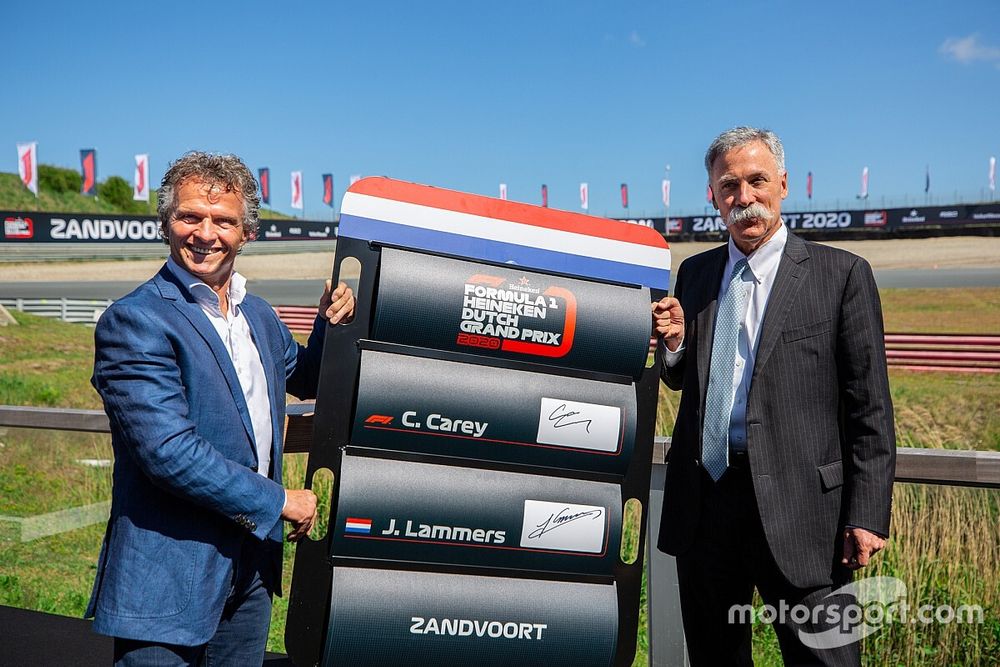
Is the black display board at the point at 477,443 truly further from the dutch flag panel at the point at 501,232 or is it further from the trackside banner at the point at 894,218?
the trackside banner at the point at 894,218

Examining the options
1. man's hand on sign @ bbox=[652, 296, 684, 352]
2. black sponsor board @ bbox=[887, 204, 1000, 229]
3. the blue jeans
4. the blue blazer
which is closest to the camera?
the blue blazer

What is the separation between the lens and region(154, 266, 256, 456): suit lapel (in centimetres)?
192

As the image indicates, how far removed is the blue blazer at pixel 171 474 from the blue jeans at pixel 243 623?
83mm

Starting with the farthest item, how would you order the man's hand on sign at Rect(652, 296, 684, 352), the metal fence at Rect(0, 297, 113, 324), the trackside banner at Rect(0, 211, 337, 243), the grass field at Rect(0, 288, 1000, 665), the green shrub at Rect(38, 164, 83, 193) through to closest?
the green shrub at Rect(38, 164, 83, 193)
the trackside banner at Rect(0, 211, 337, 243)
the metal fence at Rect(0, 297, 113, 324)
the grass field at Rect(0, 288, 1000, 665)
the man's hand on sign at Rect(652, 296, 684, 352)

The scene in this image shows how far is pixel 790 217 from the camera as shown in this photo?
42438mm

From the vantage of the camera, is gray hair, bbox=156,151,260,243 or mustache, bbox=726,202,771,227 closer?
gray hair, bbox=156,151,260,243

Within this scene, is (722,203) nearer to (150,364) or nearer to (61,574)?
(150,364)

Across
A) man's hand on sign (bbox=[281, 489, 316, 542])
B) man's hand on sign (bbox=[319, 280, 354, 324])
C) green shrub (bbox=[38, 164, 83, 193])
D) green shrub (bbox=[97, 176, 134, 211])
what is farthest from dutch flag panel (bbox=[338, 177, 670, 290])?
green shrub (bbox=[97, 176, 134, 211])

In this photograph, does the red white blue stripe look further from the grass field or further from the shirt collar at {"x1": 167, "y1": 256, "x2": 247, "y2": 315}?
the grass field

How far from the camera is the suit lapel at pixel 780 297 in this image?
2295mm

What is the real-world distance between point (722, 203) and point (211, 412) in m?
1.50

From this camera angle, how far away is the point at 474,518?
2.31 m

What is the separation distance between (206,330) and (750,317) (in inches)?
57.4
